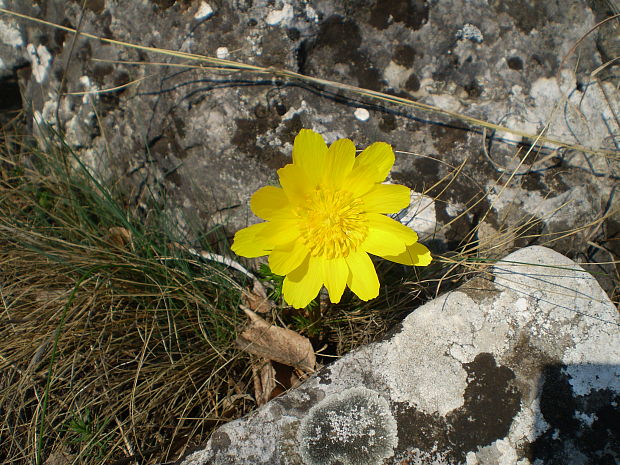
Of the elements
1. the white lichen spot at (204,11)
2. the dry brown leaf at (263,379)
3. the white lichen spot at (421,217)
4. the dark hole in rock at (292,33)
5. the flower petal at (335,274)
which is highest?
the white lichen spot at (204,11)

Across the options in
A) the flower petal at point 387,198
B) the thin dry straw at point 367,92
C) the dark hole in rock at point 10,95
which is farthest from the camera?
the dark hole in rock at point 10,95

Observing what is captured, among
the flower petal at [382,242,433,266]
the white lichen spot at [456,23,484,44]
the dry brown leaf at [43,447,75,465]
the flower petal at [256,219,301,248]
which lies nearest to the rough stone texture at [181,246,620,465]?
the flower petal at [382,242,433,266]

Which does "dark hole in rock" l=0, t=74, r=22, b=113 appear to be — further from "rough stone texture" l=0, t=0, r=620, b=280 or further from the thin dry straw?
the thin dry straw

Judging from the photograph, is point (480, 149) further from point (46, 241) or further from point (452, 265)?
point (46, 241)

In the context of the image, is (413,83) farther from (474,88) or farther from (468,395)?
(468,395)

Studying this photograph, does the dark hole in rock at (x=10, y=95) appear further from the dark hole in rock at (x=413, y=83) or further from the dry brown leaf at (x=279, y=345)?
the dark hole in rock at (x=413, y=83)

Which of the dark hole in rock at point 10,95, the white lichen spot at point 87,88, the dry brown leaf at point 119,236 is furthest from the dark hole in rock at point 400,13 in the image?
the dark hole in rock at point 10,95

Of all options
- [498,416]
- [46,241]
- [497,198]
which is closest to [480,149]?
[497,198]
